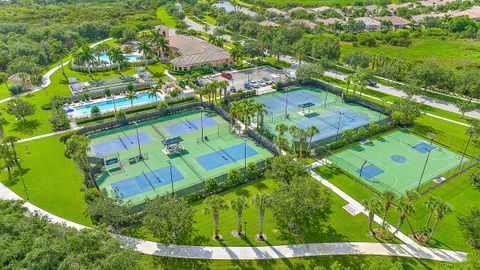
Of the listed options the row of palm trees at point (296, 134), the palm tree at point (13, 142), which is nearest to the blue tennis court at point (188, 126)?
the row of palm trees at point (296, 134)

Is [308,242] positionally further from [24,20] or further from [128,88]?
[24,20]

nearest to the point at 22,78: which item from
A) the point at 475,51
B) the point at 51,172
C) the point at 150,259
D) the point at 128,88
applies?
the point at 128,88

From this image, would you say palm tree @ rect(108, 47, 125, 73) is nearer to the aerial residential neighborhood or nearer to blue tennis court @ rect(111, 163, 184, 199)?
the aerial residential neighborhood

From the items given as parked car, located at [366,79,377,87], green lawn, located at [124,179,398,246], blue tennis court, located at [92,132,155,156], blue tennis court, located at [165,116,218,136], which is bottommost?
green lawn, located at [124,179,398,246]

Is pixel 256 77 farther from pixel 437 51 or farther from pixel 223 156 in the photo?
pixel 437 51

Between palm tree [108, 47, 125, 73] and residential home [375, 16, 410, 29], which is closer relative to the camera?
palm tree [108, 47, 125, 73]

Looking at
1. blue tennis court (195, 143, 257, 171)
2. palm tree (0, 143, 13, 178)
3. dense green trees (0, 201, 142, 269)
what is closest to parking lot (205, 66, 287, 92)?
blue tennis court (195, 143, 257, 171)

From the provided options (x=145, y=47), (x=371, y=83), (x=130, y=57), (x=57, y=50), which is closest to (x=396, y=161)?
(x=371, y=83)

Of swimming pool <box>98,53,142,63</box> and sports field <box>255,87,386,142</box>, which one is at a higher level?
swimming pool <box>98,53,142,63</box>

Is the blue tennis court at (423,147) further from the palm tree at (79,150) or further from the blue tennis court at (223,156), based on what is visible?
the palm tree at (79,150)
